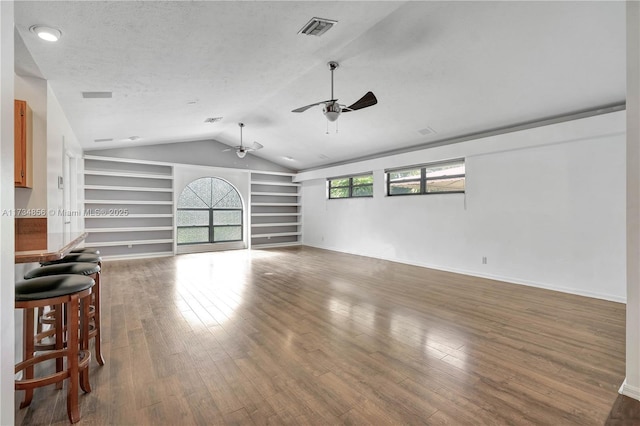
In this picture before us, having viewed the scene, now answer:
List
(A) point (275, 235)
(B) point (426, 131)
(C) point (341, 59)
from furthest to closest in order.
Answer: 1. (A) point (275, 235)
2. (B) point (426, 131)
3. (C) point (341, 59)

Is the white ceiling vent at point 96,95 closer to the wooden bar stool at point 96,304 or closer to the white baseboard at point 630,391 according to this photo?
the wooden bar stool at point 96,304

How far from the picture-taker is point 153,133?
6.36 metres

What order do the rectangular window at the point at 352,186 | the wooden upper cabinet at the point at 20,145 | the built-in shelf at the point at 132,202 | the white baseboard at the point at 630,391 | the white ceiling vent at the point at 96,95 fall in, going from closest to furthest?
the white baseboard at the point at 630,391, the wooden upper cabinet at the point at 20,145, the white ceiling vent at the point at 96,95, the built-in shelf at the point at 132,202, the rectangular window at the point at 352,186

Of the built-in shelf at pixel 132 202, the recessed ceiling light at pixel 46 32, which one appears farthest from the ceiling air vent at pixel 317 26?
the built-in shelf at pixel 132 202

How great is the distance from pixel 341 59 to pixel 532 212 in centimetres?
379

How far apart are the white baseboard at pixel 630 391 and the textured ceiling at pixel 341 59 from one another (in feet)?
10.1

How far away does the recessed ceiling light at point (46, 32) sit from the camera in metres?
2.09

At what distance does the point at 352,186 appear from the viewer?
852cm

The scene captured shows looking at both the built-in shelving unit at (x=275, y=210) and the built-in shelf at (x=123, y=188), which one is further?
the built-in shelving unit at (x=275, y=210)

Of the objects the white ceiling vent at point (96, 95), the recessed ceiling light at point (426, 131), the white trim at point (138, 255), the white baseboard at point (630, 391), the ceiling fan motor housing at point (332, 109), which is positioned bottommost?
the white baseboard at point (630, 391)

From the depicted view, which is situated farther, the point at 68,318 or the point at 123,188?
the point at 123,188

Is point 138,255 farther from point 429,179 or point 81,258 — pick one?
point 429,179

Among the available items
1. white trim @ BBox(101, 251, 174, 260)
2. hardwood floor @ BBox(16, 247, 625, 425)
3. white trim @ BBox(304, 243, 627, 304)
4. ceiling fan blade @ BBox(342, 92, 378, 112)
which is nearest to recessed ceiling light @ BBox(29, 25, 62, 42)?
hardwood floor @ BBox(16, 247, 625, 425)

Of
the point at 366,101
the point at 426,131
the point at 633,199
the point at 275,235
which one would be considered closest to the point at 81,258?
the point at 366,101
